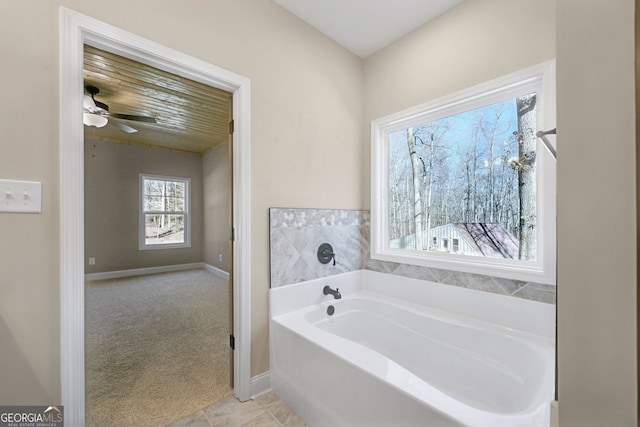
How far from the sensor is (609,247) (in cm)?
36

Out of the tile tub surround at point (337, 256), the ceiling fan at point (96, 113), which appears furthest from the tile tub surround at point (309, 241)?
the ceiling fan at point (96, 113)

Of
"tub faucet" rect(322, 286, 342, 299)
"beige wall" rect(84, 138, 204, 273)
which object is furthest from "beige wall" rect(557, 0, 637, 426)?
"beige wall" rect(84, 138, 204, 273)

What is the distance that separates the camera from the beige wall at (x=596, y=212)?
1.14 feet

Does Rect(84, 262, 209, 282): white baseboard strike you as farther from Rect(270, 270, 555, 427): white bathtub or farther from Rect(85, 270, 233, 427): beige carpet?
Rect(270, 270, 555, 427): white bathtub

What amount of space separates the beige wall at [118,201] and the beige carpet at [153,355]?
1.13 meters

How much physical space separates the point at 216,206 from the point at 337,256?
400 centimetres

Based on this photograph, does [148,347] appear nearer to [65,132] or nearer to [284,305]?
[284,305]

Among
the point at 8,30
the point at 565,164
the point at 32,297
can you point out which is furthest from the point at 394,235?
the point at 8,30

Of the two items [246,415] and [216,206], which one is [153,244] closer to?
[216,206]

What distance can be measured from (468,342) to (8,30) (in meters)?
2.89

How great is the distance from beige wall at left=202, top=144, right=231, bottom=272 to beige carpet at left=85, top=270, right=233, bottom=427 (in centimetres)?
136

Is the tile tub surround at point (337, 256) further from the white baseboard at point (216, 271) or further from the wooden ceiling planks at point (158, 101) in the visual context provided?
the white baseboard at point (216, 271)

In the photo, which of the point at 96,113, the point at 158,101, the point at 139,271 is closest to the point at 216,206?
the point at 139,271

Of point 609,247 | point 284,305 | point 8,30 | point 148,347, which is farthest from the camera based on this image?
point 148,347
